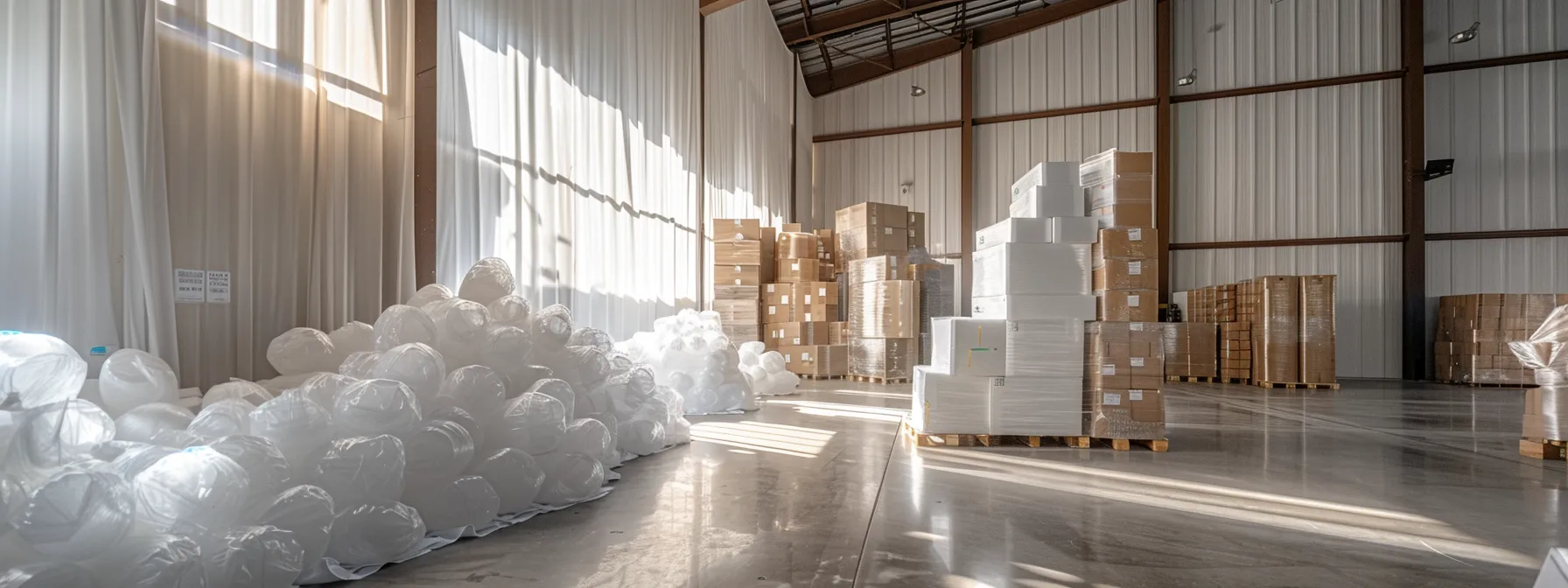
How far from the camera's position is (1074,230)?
203 inches

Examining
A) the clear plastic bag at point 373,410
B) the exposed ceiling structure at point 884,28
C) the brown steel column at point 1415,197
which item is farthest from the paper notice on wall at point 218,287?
the brown steel column at point 1415,197

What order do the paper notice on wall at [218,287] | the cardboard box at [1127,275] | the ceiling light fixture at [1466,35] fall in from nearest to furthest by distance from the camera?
the paper notice on wall at [218,287] < the cardboard box at [1127,275] < the ceiling light fixture at [1466,35]

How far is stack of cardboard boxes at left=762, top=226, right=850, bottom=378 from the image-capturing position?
1091 cm

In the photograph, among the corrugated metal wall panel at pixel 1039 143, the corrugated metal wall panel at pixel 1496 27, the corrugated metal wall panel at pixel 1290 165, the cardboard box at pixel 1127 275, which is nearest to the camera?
the cardboard box at pixel 1127 275

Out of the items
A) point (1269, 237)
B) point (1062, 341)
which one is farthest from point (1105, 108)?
point (1062, 341)

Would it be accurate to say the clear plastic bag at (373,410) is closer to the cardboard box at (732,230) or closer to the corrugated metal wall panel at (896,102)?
the cardboard box at (732,230)

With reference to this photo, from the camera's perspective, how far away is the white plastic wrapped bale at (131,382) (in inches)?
105

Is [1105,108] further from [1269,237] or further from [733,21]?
[733,21]

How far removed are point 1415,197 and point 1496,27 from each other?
3099 millimetres

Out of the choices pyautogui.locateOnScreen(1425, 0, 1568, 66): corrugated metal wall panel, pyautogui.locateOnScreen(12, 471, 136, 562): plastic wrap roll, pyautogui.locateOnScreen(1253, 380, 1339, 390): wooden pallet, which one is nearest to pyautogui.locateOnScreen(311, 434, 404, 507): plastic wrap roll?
pyautogui.locateOnScreen(12, 471, 136, 562): plastic wrap roll

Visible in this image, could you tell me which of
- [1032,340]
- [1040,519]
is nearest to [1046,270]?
[1032,340]

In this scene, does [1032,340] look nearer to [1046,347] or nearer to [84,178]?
[1046,347]

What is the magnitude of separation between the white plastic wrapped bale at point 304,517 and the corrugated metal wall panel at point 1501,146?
15750 mm

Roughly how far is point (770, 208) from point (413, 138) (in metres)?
9.87
